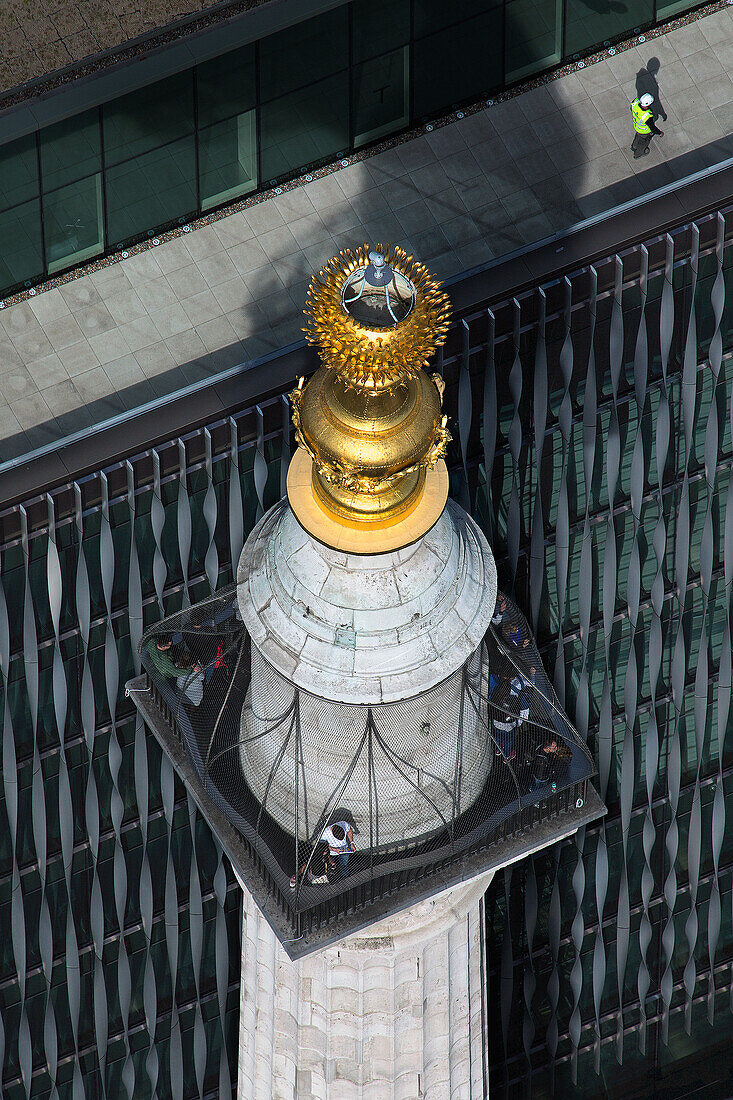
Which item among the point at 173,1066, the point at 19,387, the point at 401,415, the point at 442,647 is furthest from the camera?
the point at 173,1066

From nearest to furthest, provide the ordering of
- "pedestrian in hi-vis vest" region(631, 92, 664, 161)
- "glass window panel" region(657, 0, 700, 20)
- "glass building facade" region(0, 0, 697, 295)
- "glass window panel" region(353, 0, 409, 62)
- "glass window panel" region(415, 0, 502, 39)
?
1. "pedestrian in hi-vis vest" region(631, 92, 664, 161)
2. "glass building facade" region(0, 0, 697, 295)
3. "glass window panel" region(353, 0, 409, 62)
4. "glass window panel" region(415, 0, 502, 39)
5. "glass window panel" region(657, 0, 700, 20)

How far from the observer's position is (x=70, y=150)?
234 ft

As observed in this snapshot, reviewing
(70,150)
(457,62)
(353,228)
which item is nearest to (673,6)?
(457,62)

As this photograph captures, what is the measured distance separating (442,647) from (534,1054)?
165 ft

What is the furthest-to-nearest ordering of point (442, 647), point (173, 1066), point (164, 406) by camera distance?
point (173, 1066)
point (164, 406)
point (442, 647)

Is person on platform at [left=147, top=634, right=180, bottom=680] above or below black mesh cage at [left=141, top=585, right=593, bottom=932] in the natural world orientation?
above

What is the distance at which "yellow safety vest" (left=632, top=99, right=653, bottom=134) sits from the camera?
234 ft

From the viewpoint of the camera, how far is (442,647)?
107ft

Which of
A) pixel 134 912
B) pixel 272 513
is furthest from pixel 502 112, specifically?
pixel 272 513

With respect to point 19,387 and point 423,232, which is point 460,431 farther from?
point 19,387

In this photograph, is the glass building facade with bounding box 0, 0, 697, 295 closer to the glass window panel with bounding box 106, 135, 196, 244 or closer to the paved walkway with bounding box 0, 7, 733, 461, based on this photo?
the glass window panel with bounding box 106, 135, 196, 244

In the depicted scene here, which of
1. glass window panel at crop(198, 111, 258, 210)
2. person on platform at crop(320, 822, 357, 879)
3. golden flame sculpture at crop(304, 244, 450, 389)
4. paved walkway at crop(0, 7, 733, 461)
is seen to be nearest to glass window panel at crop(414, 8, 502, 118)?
paved walkway at crop(0, 7, 733, 461)

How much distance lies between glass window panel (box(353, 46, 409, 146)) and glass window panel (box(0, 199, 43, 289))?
37.9 ft

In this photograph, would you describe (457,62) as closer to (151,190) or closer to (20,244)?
(151,190)
